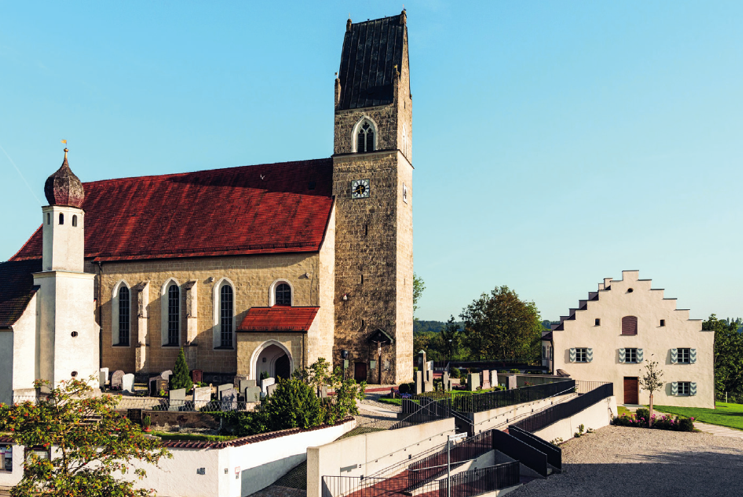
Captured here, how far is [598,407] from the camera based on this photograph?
33656mm

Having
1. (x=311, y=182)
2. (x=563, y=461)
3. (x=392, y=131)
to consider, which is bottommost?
(x=563, y=461)

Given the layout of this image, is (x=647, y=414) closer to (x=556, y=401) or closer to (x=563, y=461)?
(x=556, y=401)

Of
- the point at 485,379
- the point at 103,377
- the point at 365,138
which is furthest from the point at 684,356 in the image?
the point at 103,377

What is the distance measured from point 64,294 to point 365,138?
1872 centimetres

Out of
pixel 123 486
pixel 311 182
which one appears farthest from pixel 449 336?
pixel 123 486

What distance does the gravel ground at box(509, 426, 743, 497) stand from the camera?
69.2 feet

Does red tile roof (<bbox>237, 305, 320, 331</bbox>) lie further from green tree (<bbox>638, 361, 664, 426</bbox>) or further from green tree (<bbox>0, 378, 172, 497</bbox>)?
green tree (<bbox>638, 361, 664, 426</bbox>)

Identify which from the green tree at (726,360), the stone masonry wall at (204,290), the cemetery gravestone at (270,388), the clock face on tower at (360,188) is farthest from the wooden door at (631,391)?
the cemetery gravestone at (270,388)

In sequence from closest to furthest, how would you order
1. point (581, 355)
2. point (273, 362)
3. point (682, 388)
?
point (273, 362) < point (682, 388) < point (581, 355)

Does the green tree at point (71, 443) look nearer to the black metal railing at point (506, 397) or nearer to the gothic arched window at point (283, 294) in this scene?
the black metal railing at point (506, 397)

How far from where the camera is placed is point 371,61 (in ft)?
125

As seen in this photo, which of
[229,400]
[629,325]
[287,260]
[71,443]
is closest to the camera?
[71,443]

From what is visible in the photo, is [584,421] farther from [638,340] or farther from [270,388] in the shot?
[270,388]

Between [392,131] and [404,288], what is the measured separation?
9.51 metres
